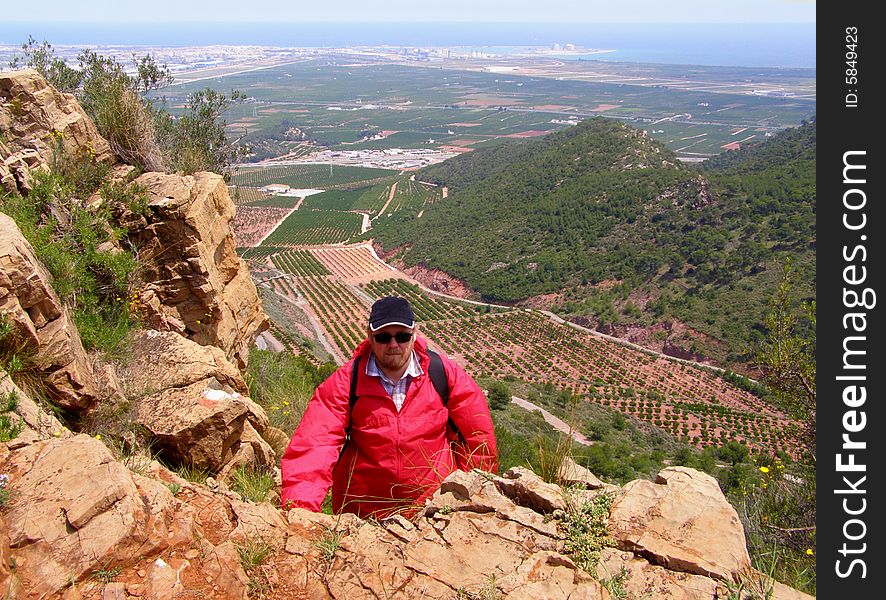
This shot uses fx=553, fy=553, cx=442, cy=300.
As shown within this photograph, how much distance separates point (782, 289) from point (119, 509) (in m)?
8.12

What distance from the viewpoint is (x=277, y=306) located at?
39.3 metres

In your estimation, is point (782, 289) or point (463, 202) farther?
point (463, 202)

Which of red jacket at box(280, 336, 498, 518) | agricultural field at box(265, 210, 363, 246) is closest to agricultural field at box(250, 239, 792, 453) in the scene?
agricultural field at box(265, 210, 363, 246)

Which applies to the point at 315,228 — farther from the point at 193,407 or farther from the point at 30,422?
the point at 30,422

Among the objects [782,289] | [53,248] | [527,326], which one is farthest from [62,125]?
[527,326]

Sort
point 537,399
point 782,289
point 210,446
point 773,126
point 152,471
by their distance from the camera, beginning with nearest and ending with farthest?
point 152,471 < point 210,446 < point 782,289 < point 537,399 < point 773,126

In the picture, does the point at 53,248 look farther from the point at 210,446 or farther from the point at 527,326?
the point at 527,326

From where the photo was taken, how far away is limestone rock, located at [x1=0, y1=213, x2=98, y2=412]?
3.53 meters

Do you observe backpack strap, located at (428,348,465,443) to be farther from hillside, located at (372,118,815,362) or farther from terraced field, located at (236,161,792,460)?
hillside, located at (372,118,815,362)

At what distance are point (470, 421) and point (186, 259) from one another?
15.1ft

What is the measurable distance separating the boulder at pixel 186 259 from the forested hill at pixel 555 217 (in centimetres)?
4128

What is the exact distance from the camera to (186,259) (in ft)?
21.3

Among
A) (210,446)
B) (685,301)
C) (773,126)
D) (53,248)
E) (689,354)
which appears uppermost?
(773,126)

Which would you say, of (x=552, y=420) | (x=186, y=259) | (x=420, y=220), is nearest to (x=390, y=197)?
(x=420, y=220)
